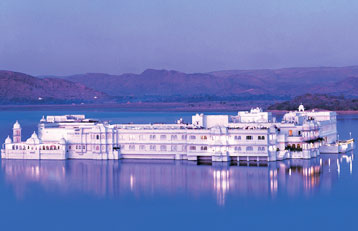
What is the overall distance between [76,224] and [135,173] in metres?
14.4

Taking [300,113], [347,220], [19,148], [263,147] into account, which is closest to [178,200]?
[347,220]

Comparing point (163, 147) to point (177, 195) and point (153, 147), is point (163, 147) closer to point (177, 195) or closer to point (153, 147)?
point (153, 147)

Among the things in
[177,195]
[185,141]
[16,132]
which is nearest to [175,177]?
[177,195]

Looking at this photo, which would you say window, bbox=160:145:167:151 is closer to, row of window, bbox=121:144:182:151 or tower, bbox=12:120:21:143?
row of window, bbox=121:144:182:151

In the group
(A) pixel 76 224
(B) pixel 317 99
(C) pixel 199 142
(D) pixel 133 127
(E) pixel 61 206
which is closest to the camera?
(A) pixel 76 224

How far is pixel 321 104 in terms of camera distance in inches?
6678

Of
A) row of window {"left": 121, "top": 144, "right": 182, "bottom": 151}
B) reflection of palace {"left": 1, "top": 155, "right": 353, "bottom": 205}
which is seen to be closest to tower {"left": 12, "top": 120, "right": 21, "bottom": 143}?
reflection of palace {"left": 1, "top": 155, "right": 353, "bottom": 205}

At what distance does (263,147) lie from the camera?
51.5 metres

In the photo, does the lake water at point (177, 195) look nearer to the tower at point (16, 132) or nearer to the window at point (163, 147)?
the window at point (163, 147)

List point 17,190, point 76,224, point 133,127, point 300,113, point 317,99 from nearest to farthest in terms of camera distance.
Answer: point 76,224 < point 17,190 < point 133,127 < point 300,113 < point 317,99

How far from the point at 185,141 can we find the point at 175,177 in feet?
26.4

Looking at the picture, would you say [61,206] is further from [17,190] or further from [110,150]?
[110,150]

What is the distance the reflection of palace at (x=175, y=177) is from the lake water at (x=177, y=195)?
0.06m

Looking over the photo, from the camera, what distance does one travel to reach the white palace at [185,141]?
170ft
